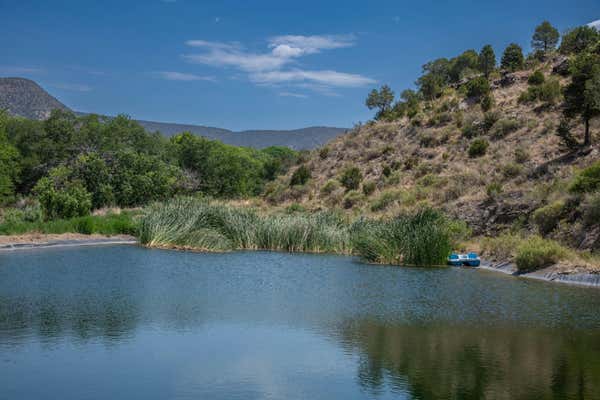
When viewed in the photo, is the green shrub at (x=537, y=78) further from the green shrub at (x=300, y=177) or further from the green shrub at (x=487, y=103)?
the green shrub at (x=300, y=177)

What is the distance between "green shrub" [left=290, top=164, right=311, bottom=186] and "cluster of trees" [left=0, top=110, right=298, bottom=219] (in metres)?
5.50

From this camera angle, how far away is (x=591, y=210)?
2533 centimetres

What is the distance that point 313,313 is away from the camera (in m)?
15.4

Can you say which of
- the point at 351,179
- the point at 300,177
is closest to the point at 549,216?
the point at 351,179

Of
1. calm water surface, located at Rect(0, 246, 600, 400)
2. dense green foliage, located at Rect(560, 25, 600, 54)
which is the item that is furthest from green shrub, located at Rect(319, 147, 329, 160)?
calm water surface, located at Rect(0, 246, 600, 400)

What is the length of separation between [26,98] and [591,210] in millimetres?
123102

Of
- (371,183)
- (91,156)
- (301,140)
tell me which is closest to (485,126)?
(371,183)

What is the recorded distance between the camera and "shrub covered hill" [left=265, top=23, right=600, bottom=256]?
30.9 metres

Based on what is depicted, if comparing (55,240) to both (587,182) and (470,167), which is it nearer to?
(587,182)

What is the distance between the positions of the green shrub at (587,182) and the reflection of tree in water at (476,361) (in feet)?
49.8

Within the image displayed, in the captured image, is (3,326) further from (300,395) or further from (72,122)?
(72,122)

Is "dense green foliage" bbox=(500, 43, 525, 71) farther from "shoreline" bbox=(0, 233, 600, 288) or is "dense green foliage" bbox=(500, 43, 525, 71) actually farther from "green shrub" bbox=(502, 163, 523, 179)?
"shoreline" bbox=(0, 233, 600, 288)

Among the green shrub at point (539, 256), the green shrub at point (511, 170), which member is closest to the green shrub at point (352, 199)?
the green shrub at point (511, 170)

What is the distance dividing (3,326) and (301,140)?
162 m
